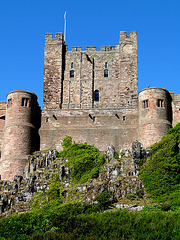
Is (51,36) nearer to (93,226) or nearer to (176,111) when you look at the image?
(176,111)

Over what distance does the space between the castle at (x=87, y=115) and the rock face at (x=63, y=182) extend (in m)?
1.96

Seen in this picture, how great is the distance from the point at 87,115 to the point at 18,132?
8.37 m

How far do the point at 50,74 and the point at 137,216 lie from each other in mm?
32595

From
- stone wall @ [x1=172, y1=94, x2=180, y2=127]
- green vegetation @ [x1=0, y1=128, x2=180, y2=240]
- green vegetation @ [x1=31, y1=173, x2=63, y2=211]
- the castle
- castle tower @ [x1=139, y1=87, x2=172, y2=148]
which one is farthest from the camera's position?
stone wall @ [x1=172, y1=94, x2=180, y2=127]

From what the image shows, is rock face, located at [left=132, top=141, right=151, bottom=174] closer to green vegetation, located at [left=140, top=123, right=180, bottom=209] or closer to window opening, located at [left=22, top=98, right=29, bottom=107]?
green vegetation, located at [left=140, top=123, right=180, bottom=209]

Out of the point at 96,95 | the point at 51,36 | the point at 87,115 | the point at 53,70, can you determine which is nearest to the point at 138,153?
the point at 87,115

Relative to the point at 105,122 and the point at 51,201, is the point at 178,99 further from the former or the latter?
the point at 51,201

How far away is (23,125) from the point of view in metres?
51.8

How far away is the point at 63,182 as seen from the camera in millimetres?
47094

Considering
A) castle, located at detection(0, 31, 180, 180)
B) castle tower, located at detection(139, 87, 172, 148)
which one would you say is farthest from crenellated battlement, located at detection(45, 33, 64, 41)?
castle tower, located at detection(139, 87, 172, 148)

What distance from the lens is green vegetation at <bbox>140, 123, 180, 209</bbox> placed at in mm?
42875

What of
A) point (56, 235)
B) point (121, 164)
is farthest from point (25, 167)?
point (56, 235)

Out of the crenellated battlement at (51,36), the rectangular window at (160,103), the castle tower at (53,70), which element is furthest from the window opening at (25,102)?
the rectangular window at (160,103)

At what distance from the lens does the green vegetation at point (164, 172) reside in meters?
42.9
